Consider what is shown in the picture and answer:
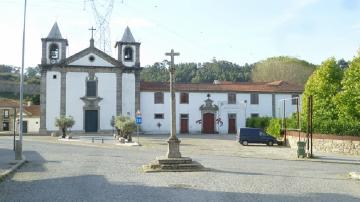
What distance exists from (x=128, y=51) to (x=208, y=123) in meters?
12.0

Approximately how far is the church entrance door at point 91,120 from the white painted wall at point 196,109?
5.05 m

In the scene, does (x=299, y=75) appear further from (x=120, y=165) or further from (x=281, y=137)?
(x=120, y=165)

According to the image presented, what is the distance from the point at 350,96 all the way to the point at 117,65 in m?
27.3

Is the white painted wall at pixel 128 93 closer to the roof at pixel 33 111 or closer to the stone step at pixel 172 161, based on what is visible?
the roof at pixel 33 111

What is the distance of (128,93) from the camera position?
5359 cm

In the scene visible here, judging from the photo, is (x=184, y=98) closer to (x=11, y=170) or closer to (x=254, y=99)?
(x=254, y=99)

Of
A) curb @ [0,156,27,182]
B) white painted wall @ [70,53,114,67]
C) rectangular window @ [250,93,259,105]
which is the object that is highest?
white painted wall @ [70,53,114,67]

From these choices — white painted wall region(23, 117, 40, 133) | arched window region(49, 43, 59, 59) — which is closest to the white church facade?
arched window region(49, 43, 59, 59)

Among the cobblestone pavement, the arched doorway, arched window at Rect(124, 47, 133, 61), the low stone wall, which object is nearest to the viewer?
the cobblestone pavement

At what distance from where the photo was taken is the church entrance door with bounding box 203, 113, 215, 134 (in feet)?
183

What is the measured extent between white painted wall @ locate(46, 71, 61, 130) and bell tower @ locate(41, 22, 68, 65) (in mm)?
1889

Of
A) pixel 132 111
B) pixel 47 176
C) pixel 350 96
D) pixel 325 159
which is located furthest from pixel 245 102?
pixel 47 176

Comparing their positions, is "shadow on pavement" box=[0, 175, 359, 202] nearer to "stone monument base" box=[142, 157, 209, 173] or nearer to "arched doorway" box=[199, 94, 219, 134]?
"stone monument base" box=[142, 157, 209, 173]

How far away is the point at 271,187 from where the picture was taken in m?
13.9
